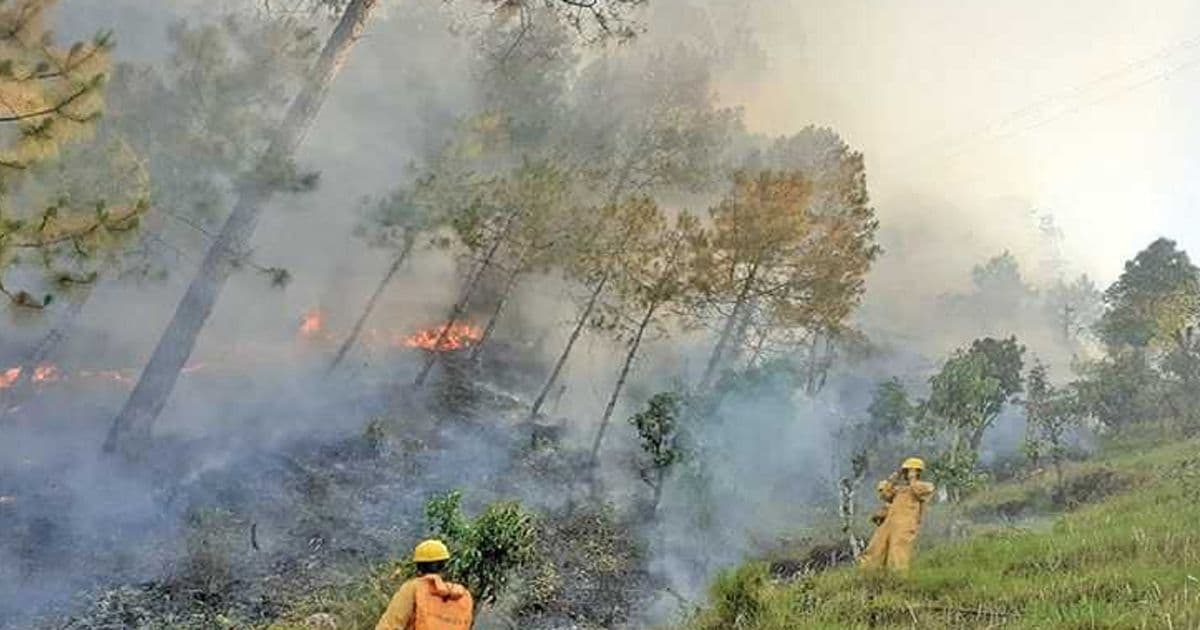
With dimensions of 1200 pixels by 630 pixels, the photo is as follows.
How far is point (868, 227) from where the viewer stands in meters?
25.3

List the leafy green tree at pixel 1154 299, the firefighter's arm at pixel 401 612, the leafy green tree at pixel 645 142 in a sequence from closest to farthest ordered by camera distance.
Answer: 1. the firefighter's arm at pixel 401 612
2. the leafy green tree at pixel 645 142
3. the leafy green tree at pixel 1154 299

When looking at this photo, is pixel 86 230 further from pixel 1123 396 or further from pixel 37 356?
pixel 1123 396

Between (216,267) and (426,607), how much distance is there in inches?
332

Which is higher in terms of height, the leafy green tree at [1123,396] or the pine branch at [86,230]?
the leafy green tree at [1123,396]

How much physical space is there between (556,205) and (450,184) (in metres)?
2.92

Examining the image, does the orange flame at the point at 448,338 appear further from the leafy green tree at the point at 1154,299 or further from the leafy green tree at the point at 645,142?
the leafy green tree at the point at 1154,299

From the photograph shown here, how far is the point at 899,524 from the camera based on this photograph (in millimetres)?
9984

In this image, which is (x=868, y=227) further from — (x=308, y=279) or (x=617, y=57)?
(x=308, y=279)

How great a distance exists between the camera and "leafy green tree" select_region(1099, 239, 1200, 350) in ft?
92.9

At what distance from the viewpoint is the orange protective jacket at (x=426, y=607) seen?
583 centimetres

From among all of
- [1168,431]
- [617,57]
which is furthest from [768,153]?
[1168,431]

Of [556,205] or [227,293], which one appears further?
[227,293]

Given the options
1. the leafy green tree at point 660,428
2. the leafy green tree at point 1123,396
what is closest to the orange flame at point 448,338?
the leafy green tree at point 660,428

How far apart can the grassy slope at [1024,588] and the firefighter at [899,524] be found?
0.28 metres
